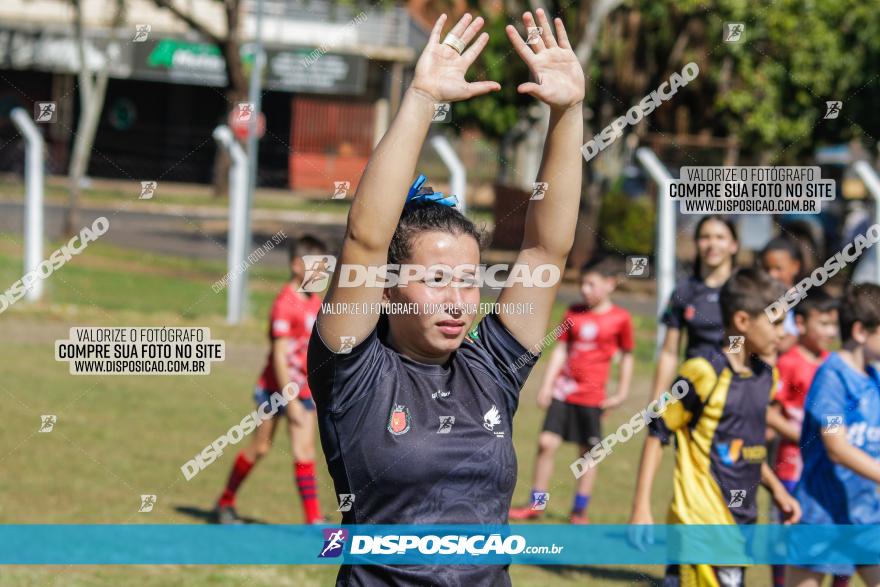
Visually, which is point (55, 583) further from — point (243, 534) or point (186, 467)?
point (186, 467)

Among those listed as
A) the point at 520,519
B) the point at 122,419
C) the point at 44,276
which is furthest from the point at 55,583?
the point at 44,276

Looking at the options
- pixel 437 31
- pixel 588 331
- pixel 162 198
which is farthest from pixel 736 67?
pixel 437 31

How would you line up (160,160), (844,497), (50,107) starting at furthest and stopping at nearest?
(160,160)
(50,107)
(844,497)

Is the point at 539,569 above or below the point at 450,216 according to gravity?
below

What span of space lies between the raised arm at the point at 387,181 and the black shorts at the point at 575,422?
19.3ft

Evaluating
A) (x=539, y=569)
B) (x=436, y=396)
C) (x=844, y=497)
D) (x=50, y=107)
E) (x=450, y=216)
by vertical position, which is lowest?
(x=539, y=569)

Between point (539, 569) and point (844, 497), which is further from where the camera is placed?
point (539, 569)

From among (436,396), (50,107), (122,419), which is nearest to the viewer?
(436,396)

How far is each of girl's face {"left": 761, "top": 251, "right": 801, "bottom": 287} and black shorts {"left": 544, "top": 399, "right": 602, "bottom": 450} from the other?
159 cm

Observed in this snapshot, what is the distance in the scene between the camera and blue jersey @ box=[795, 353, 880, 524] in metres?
5.55

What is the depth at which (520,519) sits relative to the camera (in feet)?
27.7

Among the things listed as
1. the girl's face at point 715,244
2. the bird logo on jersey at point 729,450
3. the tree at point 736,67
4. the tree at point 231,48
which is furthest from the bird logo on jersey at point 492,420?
the tree at point 231,48

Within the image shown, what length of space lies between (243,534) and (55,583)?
1349 mm

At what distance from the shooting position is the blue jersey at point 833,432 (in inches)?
219
